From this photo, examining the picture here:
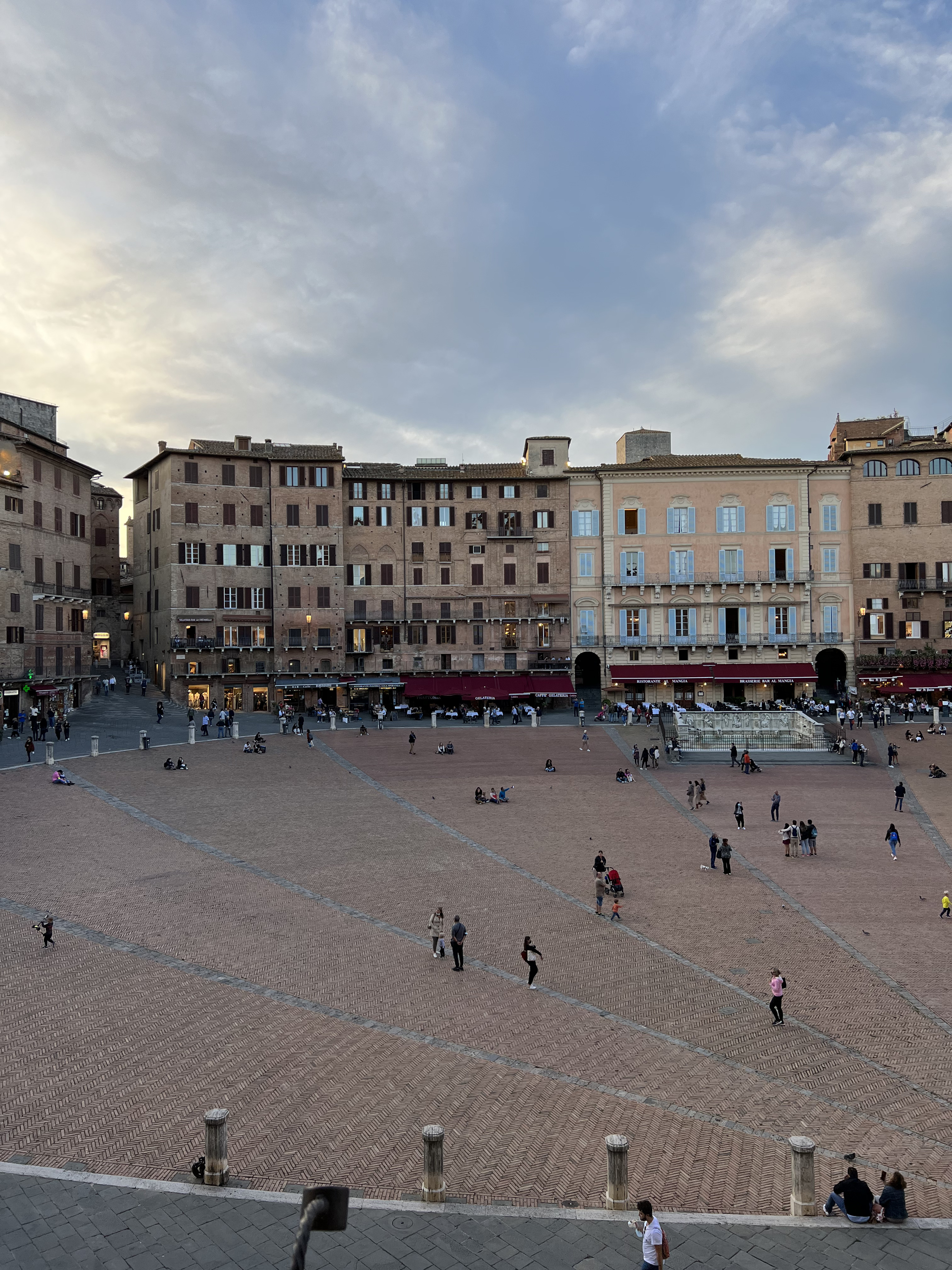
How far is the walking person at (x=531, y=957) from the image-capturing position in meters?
14.8

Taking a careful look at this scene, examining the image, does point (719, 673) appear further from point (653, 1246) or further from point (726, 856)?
point (653, 1246)

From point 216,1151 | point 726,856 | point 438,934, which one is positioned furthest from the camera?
point 726,856

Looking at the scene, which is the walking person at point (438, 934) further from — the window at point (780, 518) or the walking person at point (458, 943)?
the window at point (780, 518)

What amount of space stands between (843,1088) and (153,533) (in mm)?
58928

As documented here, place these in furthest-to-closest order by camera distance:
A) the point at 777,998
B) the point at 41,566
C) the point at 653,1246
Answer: the point at 41,566
the point at 777,998
the point at 653,1246

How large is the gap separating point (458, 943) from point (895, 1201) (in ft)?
27.8

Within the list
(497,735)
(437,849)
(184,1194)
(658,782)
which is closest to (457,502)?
(497,735)

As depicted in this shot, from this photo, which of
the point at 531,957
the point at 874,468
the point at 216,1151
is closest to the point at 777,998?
the point at 531,957

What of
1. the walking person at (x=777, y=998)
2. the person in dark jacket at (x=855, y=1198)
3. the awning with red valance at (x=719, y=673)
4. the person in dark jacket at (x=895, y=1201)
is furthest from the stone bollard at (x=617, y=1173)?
the awning with red valance at (x=719, y=673)

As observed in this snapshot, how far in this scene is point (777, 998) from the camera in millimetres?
13453

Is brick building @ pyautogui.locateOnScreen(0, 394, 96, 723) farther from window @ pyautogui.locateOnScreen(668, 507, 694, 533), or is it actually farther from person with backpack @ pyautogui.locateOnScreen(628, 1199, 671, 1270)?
person with backpack @ pyautogui.locateOnScreen(628, 1199, 671, 1270)

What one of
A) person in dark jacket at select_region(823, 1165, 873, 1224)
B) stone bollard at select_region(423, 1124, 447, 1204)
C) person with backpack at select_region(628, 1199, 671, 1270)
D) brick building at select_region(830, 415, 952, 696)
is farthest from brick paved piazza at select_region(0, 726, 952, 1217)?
brick building at select_region(830, 415, 952, 696)

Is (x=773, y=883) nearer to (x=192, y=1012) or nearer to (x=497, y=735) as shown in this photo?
(x=192, y=1012)

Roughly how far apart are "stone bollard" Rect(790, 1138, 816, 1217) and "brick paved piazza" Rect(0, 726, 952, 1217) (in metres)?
0.40
